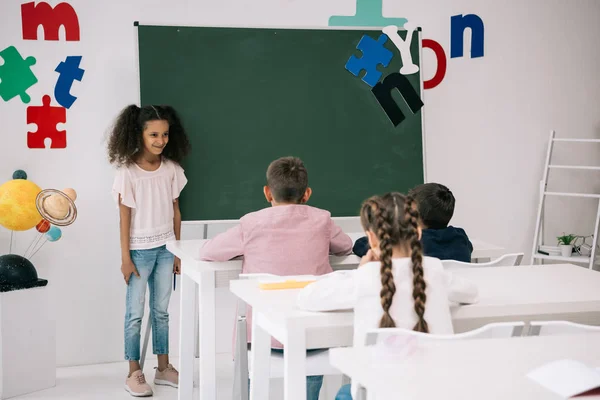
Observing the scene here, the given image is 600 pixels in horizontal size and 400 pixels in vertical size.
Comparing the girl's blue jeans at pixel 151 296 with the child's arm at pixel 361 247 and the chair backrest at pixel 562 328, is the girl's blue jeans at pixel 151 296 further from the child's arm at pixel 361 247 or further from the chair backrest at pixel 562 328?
the chair backrest at pixel 562 328


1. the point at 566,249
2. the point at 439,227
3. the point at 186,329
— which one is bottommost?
the point at 186,329

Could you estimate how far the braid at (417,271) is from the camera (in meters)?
2.09

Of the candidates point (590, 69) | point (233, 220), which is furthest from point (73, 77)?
→ point (590, 69)

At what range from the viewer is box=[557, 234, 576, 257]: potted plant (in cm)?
509

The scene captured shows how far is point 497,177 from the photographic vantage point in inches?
206

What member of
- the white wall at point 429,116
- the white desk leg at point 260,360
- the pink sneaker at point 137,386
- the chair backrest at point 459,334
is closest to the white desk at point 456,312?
the white desk leg at point 260,360

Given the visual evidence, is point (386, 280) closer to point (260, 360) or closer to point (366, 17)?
point (260, 360)

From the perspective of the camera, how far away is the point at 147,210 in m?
4.04

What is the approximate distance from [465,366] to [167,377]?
2.82m

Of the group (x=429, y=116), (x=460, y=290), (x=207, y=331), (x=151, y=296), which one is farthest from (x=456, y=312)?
(x=429, y=116)

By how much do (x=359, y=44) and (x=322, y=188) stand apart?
819mm

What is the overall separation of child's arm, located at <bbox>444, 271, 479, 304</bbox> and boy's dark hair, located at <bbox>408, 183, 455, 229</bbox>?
91 cm

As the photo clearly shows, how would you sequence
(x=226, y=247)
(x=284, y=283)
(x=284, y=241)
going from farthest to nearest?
(x=226, y=247) → (x=284, y=241) → (x=284, y=283)

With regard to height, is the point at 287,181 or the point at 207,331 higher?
the point at 287,181
